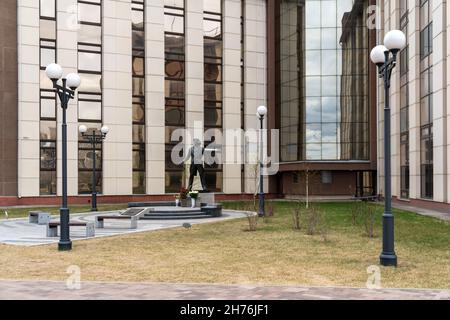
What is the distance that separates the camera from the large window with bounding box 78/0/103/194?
1499 inches

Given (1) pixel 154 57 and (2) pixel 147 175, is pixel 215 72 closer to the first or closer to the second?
A: (1) pixel 154 57

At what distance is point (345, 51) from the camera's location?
4259 cm

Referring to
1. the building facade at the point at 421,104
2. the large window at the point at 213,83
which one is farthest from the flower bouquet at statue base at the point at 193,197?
the large window at the point at 213,83

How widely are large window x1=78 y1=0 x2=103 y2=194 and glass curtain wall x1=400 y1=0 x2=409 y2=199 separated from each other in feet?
77.2

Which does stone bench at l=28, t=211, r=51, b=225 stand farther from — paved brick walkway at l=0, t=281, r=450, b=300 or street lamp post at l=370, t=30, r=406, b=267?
street lamp post at l=370, t=30, r=406, b=267

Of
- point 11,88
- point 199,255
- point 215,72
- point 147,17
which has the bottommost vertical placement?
point 199,255

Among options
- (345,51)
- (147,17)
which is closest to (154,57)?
(147,17)

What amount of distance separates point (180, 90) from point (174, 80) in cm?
100

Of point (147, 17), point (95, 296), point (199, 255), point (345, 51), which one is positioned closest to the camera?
point (95, 296)

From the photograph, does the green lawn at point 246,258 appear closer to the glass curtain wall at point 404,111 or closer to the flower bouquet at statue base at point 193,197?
the flower bouquet at statue base at point 193,197

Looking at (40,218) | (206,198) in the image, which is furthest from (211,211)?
(40,218)

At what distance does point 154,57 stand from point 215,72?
5.85 meters

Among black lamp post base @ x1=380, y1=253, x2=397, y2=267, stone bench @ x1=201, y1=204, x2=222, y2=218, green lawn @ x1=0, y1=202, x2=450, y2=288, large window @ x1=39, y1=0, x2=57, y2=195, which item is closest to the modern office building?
large window @ x1=39, y1=0, x2=57, y2=195

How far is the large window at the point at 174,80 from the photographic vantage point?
134ft
